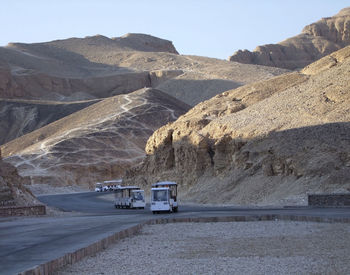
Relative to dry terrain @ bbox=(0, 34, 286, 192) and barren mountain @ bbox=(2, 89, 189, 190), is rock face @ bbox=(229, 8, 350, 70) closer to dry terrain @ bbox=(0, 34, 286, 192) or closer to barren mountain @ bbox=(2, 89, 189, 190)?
dry terrain @ bbox=(0, 34, 286, 192)

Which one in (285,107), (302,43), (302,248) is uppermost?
(302,43)

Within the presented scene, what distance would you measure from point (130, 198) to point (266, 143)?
9.06 metres

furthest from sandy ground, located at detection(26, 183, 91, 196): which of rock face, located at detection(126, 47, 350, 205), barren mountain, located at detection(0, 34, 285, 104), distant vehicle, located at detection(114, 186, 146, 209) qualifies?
barren mountain, located at detection(0, 34, 285, 104)

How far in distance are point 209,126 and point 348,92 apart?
11241mm

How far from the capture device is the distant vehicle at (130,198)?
40.9m

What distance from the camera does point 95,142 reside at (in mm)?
98312

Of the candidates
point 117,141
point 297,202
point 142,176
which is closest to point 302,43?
point 117,141

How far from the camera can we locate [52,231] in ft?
65.7

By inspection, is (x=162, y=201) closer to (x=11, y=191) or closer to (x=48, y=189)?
(x=11, y=191)

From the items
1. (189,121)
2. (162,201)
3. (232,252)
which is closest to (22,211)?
(162,201)

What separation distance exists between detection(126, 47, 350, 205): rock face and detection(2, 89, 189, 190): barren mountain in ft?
109

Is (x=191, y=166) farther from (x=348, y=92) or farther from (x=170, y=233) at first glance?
(x=170, y=233)

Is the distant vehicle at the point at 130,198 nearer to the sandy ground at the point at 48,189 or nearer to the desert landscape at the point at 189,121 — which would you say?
the desert landscape at the point at 189,121

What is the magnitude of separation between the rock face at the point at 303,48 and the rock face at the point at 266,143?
410 ft
